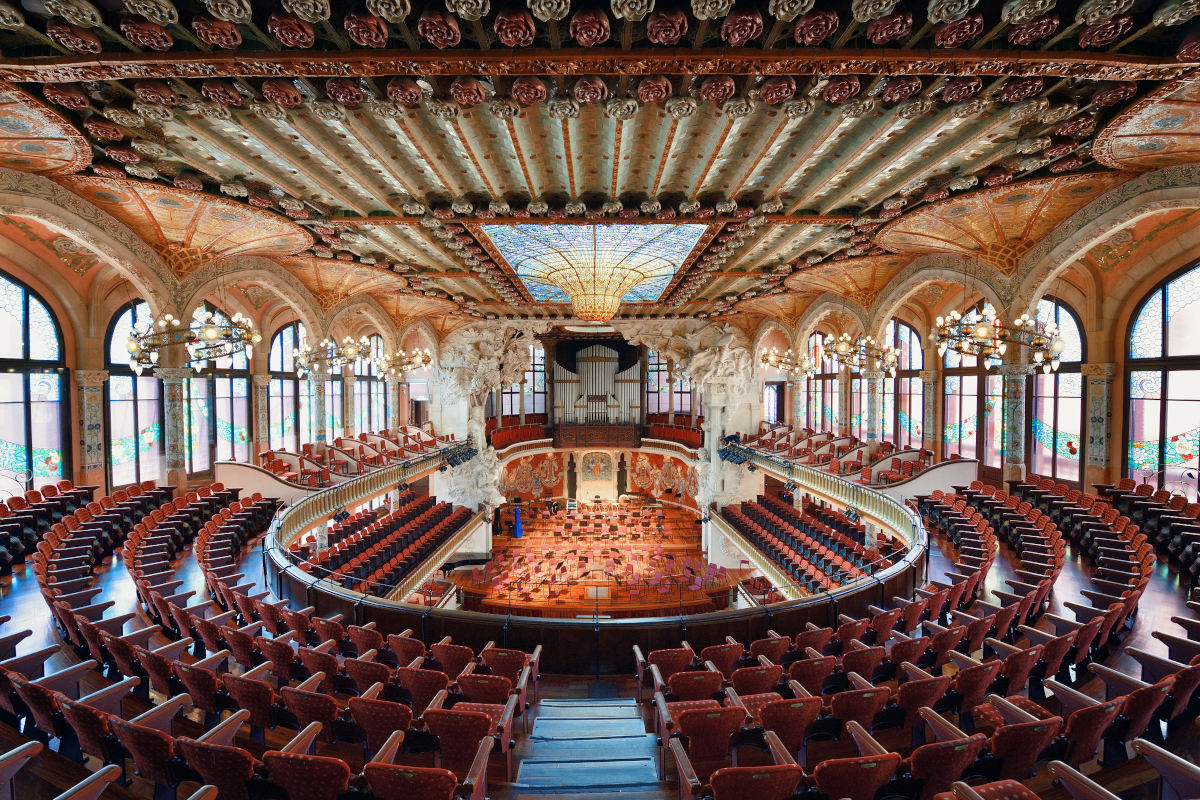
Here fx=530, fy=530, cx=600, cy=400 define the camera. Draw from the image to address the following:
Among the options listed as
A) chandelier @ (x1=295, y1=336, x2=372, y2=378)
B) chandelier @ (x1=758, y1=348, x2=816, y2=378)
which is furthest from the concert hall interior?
chandelier @ (x1=758, y1=348, x2=816, y2=378)

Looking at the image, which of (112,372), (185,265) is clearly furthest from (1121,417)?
(112,372)

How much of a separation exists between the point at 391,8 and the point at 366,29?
0.36 m

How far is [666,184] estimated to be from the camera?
7.67 metres

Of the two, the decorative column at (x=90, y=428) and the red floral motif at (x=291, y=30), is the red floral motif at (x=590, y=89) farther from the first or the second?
the decorative column at (x=90, y=428)

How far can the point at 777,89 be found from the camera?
4.86 metres

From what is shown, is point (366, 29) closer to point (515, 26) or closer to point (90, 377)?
point (515, 26)

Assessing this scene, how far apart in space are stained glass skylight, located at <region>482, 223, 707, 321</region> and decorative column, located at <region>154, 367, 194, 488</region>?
8139mm

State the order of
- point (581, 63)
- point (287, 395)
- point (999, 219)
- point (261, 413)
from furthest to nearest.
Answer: point (287, 395) < point (261, 413) < point (999, 219) < point (581, 63)

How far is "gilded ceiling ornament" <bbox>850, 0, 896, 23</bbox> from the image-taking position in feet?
12.5

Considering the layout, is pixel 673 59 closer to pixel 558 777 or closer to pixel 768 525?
pixel 558 777

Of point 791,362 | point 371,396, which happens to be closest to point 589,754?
point 791,362

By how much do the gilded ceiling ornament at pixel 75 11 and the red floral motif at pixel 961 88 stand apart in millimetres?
7069

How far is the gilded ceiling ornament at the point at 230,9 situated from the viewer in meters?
3.81

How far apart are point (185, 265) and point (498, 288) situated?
273 inches
